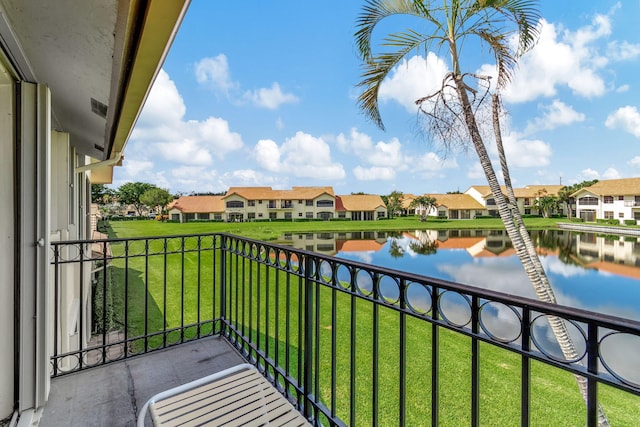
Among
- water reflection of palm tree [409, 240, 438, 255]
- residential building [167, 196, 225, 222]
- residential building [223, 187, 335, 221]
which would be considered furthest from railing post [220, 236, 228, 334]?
residential building [167, 196, 225, 222]

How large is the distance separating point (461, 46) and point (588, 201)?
56.8 metres

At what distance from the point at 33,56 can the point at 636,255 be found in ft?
98.7

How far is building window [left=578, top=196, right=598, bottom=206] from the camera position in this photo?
45938 millimetres

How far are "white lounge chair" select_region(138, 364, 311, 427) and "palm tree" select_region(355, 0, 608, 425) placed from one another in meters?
3.51

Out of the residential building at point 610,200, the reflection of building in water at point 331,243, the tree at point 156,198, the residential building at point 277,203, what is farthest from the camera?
the tree at point 156,198

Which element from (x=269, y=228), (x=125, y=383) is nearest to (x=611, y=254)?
(x=125, y=383)

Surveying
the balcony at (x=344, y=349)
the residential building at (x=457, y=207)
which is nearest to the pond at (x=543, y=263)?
the balcony at (x=344, y=349)

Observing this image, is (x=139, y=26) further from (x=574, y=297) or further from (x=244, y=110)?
(x=244, y=110)

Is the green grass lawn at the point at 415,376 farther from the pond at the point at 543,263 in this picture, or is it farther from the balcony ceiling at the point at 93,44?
the pond at the point at 543,263

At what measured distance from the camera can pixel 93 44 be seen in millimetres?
1717

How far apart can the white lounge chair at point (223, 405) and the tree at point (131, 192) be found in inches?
2576

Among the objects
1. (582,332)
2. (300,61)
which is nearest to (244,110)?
(300,61)

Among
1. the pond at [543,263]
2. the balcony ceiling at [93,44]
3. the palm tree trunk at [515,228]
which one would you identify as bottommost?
the pond at [543,263]

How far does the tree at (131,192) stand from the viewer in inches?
2331
